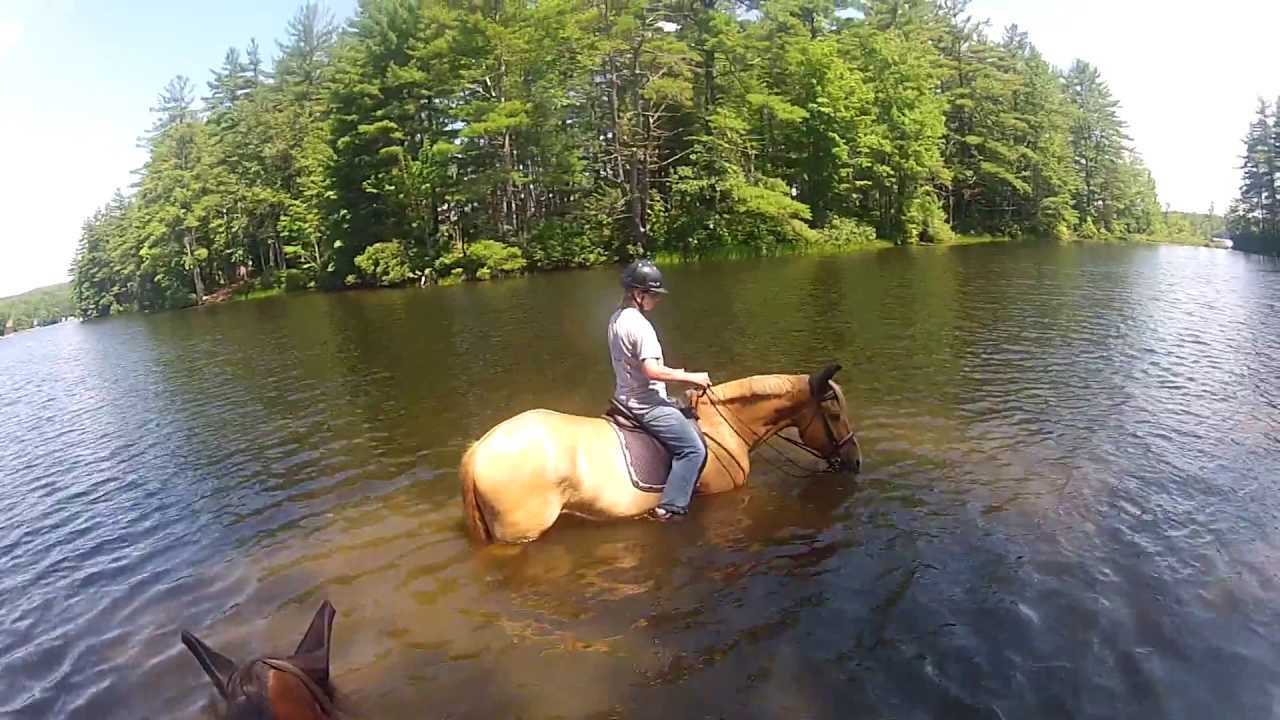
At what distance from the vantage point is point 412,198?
50969 mm

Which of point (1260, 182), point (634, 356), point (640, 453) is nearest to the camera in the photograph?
point (634, 356)

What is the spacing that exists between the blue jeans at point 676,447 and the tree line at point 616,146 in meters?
40.4

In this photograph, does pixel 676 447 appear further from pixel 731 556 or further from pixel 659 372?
pixel 731 556

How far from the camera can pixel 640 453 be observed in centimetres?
790

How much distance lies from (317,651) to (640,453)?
14.0ft

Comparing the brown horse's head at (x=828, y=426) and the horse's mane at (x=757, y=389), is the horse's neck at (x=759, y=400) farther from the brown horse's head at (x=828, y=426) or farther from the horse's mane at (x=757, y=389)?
the brown horse's head at (x=828, y=426)

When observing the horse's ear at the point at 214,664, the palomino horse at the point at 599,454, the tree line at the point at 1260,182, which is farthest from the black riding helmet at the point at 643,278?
the tree line at the point at 1260,182

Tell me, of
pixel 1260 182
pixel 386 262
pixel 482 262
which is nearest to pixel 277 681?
pixel 482 262

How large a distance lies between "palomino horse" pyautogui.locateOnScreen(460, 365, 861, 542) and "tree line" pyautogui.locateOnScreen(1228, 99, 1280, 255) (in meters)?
74.3

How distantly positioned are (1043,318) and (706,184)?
30.2m

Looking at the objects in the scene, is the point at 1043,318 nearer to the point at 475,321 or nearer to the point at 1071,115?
the point at 475,321

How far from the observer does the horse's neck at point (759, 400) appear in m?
8.51

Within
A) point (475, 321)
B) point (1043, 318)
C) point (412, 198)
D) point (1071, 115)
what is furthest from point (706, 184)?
point (1071, 115)

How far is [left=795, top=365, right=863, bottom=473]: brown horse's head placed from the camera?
8.49 meters
